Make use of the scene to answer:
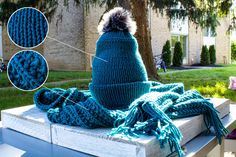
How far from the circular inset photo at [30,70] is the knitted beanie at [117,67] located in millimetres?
353

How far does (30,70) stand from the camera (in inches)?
26.6

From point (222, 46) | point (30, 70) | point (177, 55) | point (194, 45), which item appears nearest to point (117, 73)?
point (30, 70)

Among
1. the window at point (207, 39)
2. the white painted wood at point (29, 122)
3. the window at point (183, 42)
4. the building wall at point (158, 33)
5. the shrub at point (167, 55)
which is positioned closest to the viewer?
the white painted wood at point (29, 122)

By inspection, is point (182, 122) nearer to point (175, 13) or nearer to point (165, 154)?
point (165, 154)

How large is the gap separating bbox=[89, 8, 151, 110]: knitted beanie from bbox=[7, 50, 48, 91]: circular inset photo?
0.35 m

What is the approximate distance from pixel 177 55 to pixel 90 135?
1244 centimetres

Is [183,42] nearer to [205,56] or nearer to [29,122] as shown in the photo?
[205,56]

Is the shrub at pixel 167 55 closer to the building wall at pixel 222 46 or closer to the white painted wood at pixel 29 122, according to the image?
the building wall at pixel 222 46

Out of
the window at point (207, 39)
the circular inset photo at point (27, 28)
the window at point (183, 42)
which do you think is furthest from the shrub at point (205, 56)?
the circular inset photo at point (27, 28)

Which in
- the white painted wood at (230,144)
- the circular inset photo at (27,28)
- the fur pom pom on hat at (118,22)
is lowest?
the white painted wood at (230,144)

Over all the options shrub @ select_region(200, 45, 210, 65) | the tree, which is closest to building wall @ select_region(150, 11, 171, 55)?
shrub @ select_region(200, 45, 210, 65)

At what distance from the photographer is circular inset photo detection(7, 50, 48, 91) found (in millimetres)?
684

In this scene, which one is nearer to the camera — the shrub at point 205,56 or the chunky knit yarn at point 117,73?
the chunky knit yarn at point 117,73

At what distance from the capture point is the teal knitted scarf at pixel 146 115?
0.80m
